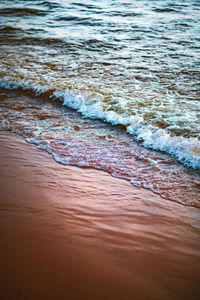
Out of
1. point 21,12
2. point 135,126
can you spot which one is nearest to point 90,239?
point 135,126

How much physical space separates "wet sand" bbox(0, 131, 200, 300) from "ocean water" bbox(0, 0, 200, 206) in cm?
41

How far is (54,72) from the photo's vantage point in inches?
245

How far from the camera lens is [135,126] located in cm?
399

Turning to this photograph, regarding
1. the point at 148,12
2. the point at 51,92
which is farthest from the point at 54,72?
the point at 148,12

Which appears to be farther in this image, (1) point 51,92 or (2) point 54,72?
(2) point 54,72

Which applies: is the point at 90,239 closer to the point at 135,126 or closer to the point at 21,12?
the point at 135,126

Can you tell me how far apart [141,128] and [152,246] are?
92.5 inches

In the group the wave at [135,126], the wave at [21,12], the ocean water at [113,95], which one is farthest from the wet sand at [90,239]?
the wave at [21,12]

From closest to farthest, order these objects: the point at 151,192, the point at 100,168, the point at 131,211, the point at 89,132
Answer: the point at 131,211 → the point at 151,192 → the point at 100,168 → the point at 89,132

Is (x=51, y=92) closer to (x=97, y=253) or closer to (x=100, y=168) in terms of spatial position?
(x=100, y=168)

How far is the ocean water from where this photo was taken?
312 cm

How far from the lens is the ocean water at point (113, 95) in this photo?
312 centimetres

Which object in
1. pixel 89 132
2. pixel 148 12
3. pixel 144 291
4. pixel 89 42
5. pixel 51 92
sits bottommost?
pixel 144 291

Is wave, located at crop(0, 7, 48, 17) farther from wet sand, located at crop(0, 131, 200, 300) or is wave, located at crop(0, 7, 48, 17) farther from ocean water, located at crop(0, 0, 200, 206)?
wet sand, located at crop(0, 131, 200, 300)
